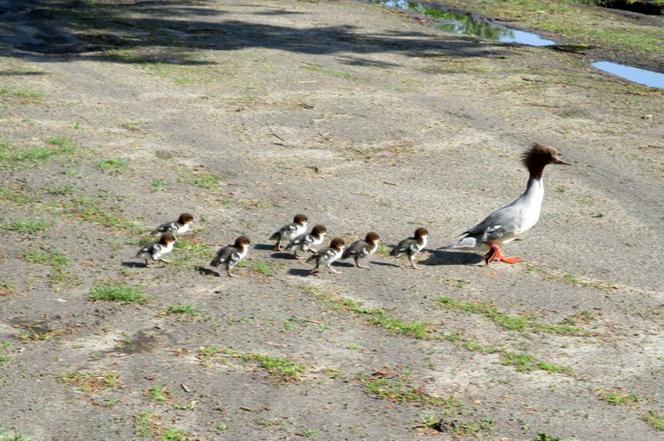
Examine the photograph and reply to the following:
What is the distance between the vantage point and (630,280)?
11.2 metres

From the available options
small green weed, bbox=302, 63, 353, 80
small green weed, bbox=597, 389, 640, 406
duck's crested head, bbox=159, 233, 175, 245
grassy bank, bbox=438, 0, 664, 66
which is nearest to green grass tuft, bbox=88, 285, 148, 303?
duck's crested head, bbox=159, 233, 175, 245

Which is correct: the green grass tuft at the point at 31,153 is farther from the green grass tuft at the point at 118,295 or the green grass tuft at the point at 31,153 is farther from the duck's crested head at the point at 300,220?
the green grass tuft at the point at 118,295

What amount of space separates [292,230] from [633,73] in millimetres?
10589

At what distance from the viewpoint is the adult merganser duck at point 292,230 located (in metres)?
11.3

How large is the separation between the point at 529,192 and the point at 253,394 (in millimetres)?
4540

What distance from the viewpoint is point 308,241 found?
11125 mm

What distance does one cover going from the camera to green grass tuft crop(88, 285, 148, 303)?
32.7ft

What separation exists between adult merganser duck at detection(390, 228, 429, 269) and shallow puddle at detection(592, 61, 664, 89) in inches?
368

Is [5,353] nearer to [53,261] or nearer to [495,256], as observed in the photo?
[53,261]

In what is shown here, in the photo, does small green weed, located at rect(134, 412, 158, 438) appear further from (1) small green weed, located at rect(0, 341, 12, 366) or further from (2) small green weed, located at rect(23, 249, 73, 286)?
(2) small green weed, located at rect(23, 249, 73, 286)

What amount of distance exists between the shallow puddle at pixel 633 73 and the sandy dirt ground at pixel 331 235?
26.8 inches

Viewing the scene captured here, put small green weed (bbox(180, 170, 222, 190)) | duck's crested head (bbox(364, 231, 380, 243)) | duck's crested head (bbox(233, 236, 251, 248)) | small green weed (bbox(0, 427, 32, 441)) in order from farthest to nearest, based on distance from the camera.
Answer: small green weed (bbox(180, 170, 222, 190)) < duck's crested head (bbox(364, 231, 380, 243)) < duck's crested head (bbox(233, 236, 251, 248)) < small green weed (bbox(0, 427, 32, 441))

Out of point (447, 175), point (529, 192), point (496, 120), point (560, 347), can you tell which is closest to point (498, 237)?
point (529, 192)

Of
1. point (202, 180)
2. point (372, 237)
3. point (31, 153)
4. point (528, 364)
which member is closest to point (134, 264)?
point (372, 237)
